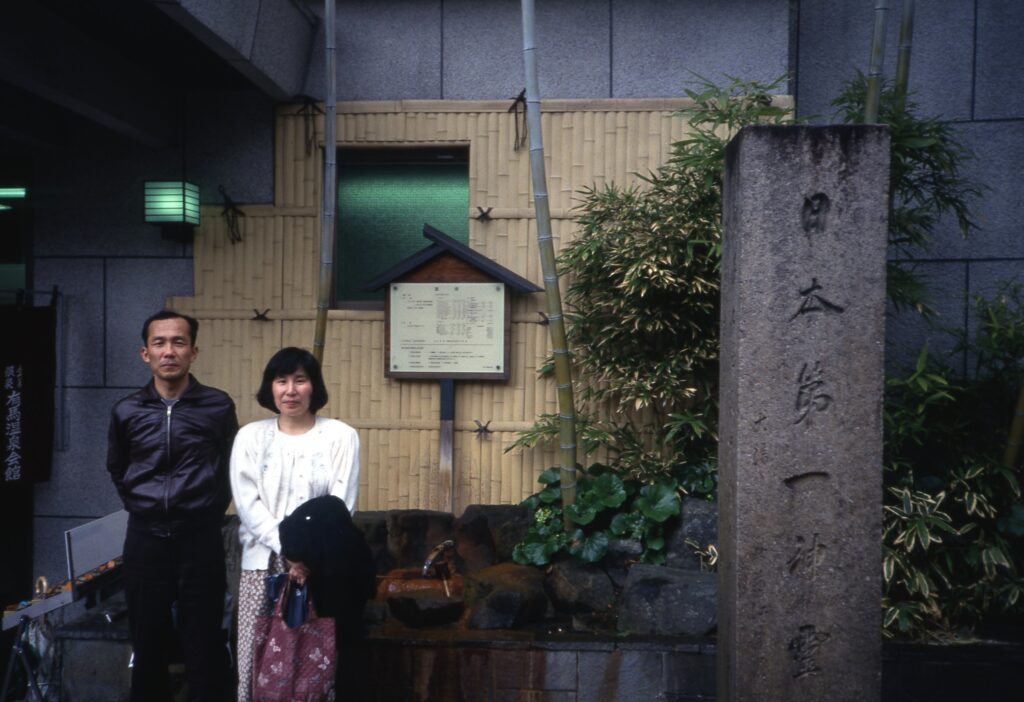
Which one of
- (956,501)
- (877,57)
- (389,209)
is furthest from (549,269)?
(956,501)

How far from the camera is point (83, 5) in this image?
544 cm

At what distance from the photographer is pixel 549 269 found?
19.4 feet

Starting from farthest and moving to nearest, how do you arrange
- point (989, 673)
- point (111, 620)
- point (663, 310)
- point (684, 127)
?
point (684, 127)
point (663, 310)
point (111, 620)
point (989, 673)

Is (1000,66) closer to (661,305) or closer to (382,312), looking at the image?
(661,305)

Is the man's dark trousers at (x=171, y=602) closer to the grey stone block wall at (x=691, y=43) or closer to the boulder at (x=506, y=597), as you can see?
the boulder at (x=506, y=597)

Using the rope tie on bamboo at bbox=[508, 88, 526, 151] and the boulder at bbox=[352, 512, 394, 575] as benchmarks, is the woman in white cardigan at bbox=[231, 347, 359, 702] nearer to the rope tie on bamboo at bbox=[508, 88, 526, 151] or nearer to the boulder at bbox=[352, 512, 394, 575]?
the boulder at bbox=[352, 512, 394, 575]

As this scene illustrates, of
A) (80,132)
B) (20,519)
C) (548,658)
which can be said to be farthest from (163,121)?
(548,658)

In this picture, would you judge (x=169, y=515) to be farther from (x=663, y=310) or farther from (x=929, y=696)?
(x=929, y=696)

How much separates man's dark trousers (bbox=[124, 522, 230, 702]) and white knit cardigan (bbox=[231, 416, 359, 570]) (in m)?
0.33

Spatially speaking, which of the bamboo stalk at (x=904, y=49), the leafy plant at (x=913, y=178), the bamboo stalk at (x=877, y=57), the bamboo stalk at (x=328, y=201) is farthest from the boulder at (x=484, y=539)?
the bamboo stalk at (x=904, y=49)

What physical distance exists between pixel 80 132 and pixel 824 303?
20.7ft

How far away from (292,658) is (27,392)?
405 centimetres

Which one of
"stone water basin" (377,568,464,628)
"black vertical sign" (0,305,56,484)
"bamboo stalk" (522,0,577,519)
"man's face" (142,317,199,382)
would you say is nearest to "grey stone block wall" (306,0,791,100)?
"bamboo stalk" (522,0,577,519)

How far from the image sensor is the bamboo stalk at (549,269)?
567 cm
